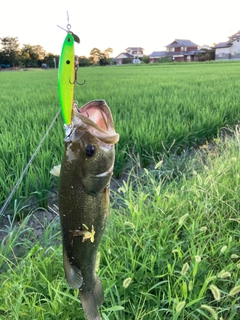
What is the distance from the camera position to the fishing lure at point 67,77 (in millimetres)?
586

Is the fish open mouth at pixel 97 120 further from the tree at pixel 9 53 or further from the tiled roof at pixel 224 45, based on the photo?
the tiled roof at pixel 224 45

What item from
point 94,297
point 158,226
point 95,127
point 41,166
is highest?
point 95,127

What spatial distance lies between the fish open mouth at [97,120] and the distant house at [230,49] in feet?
190

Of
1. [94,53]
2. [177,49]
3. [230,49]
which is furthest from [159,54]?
[94,53]

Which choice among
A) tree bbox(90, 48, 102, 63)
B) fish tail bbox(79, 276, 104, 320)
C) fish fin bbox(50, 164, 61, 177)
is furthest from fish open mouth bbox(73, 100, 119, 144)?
tree bbox(90, 48, 102, 63)

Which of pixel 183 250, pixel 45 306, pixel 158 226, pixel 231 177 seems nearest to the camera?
pixel 45 306

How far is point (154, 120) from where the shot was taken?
4016 millimetres

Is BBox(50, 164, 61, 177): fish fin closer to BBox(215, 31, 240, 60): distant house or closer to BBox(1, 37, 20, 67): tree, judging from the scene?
BBox(1, 37, 20, 67): tree

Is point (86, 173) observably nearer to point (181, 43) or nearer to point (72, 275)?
point (72, 275)

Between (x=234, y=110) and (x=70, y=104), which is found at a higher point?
(x=70, y=104)

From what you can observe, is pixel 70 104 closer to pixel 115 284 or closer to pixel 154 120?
pixel 115 284

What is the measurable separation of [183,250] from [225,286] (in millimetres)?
290

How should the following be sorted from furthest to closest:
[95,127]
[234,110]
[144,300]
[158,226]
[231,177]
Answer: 1. [234,110]
2. [231,177]
3. [158,226]
4. [144,300]
5. [95,127]

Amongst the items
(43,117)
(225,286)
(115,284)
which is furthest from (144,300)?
(43,117)
